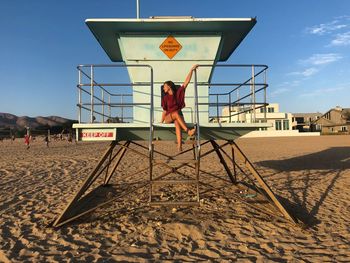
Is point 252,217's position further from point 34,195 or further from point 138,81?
point 34,195

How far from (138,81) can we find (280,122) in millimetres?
63958

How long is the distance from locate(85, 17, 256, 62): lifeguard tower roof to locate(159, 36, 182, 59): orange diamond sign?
0.19 meters

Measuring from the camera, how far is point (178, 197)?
9.07 metres

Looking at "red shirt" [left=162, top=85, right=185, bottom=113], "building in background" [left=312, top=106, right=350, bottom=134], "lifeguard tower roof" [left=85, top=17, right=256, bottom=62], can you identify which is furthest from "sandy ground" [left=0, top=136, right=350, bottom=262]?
"building in background" [left=312, top=106, right=350, bottom=134]

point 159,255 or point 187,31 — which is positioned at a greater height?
point 187,31

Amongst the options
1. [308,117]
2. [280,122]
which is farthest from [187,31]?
[308,117]

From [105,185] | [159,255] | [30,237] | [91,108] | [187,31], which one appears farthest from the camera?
[105,185]

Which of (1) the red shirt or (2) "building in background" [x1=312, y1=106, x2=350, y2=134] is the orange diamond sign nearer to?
(1) the red shirt

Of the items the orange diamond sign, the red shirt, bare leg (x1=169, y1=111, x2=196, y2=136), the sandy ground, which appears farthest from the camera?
the orange diamond sign

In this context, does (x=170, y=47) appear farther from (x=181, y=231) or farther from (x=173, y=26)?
(x=181, y=231)

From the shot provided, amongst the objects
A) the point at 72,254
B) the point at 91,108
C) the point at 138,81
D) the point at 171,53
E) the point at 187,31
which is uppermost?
the point at 187,31

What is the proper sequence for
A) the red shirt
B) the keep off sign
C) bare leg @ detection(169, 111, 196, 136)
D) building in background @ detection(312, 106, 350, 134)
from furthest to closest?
building in background @ detection(312, 106, 350, 134), the keep off sign, the red shirt, bare leg @ detection(169, 111, 196, 136)

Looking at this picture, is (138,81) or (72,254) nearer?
(72,254)

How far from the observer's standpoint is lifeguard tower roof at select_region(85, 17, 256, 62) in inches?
279
